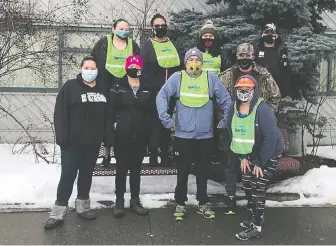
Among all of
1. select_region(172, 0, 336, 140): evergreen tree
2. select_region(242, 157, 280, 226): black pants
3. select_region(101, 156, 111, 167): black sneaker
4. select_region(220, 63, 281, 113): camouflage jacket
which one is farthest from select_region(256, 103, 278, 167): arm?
select_region(101, 156, 111, 167): black sneaker

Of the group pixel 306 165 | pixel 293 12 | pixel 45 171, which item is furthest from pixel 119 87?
pixel 306 165

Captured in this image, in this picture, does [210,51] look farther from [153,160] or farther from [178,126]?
[153,160]

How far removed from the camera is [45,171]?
698cm

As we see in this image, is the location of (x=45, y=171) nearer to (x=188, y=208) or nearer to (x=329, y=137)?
(x=188, y=208)

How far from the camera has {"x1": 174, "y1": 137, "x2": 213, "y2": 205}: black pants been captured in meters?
5.31

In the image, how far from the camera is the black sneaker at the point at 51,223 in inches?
198

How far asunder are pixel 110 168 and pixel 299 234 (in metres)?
2.61

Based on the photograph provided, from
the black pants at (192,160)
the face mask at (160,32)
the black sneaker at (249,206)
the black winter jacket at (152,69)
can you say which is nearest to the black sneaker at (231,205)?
the black sneaker at (249,206)

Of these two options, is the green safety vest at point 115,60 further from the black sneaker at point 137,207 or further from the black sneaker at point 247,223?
the black sneaker at point 247,223

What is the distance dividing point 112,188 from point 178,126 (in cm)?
157

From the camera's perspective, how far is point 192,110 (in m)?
5.25

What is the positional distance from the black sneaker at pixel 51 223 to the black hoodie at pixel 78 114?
835mm

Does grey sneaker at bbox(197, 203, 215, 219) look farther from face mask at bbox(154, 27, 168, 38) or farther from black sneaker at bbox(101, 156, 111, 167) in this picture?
face mask at bbox(154, 27, 168, 38)

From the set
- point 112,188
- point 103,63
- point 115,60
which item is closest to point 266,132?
point 115,60
